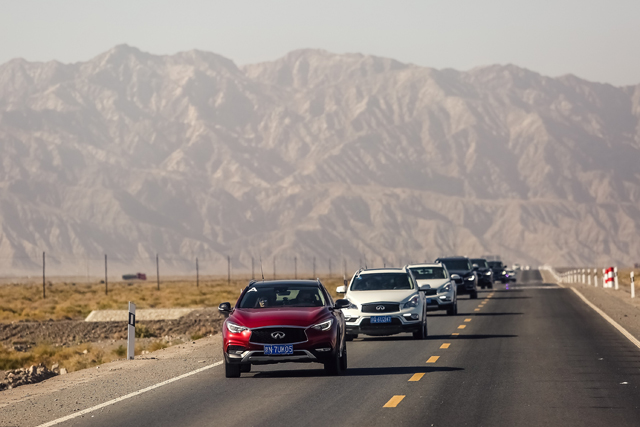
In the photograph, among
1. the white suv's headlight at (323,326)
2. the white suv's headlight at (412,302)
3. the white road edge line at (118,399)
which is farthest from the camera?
the white suv's headlight at (412,302)

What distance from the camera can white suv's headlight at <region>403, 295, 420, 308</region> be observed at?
71.1 feet

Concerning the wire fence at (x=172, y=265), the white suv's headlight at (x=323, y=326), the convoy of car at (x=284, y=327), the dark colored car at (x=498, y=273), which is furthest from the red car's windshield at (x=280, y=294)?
the wire fence at (x=172, y=265)

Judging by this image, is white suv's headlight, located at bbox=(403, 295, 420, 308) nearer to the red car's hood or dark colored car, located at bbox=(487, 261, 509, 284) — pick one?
the red car's hood

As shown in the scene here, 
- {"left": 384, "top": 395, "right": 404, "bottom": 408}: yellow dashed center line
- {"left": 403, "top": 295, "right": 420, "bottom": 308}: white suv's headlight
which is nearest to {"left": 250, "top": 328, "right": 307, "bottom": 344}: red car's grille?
{"left": 384, "top": 395, "right": 404, "bottom": 408}: yellow dashed center line

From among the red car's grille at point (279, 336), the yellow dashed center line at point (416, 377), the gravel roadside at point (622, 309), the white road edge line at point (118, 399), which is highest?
the red car's grille at point (279, 336)

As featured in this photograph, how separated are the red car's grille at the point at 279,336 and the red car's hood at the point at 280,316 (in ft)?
0.27

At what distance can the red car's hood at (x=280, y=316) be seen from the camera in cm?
1497

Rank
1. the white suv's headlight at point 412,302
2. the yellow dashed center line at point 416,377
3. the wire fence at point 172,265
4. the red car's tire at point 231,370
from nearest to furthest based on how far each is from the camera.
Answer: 1. the yellow dashed center line at point 416,377
2. the red car's tire at point 231,370
3. the white suv's headlight at point 412,302
4. the wire fence at point 172,265

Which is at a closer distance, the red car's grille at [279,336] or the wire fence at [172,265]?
the red car's grille at [279,336]

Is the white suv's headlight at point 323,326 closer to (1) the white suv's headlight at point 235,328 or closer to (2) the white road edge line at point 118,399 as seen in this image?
(1) the white suv's headlight at point 235,328

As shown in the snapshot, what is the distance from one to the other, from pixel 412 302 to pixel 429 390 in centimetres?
837

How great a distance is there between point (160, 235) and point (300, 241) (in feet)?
78.0

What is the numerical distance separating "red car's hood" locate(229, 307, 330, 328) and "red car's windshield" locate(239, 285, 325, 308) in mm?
453

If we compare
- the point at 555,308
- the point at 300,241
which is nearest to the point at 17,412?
the point at 555,308
